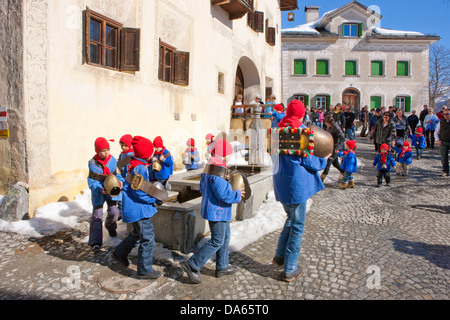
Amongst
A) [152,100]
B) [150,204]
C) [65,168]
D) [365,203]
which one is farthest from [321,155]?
[152,100]

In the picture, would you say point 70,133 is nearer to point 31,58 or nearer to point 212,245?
point 31,58

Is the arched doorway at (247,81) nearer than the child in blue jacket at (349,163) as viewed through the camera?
No

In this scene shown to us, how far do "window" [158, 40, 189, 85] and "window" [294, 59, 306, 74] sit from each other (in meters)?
20.5

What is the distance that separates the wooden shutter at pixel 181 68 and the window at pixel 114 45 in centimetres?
212

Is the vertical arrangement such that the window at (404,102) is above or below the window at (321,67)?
below

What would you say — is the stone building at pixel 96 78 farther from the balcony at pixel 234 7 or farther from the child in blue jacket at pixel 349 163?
the child in blue jacket at pixel 349 163

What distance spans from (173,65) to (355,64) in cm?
2326

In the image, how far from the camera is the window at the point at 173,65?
9.54 m

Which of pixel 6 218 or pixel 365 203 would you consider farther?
pixel 365 203

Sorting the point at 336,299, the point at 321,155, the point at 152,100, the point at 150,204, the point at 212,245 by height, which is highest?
the point at 152,100

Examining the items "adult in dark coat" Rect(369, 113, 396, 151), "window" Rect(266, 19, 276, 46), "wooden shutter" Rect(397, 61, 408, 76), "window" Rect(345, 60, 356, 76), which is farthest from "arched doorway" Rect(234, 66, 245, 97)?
"wooden shutter" Rect(397, 61, 408, 76)

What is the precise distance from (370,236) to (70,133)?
5639 mm

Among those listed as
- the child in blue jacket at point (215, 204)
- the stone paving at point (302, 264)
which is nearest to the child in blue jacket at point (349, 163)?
the stone paving at point (302, 264)

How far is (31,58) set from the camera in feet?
19.0
